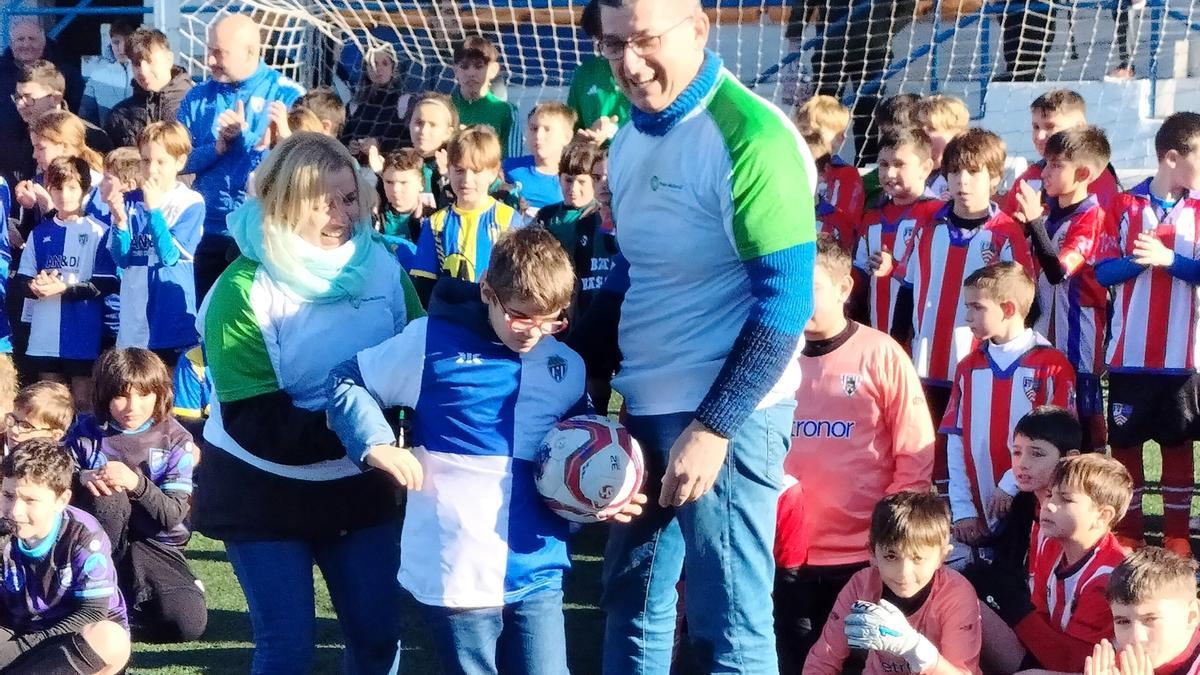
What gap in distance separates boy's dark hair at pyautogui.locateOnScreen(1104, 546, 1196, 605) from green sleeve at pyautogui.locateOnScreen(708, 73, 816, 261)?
4.53ft

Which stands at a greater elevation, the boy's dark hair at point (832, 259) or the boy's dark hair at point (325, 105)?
the boy's dark hair at point (325, 105)

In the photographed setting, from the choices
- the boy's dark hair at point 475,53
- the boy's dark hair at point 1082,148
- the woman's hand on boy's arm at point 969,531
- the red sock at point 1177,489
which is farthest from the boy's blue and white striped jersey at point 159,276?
the red sock at point 1177,489

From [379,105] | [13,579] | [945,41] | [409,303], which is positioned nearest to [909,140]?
[409,303]

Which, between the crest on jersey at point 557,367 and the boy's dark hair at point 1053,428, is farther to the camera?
the boy's dark hair at point 1053,428

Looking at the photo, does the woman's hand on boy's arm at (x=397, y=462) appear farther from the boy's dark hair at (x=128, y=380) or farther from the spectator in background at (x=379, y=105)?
the spectator in background at (x=379, y=105)

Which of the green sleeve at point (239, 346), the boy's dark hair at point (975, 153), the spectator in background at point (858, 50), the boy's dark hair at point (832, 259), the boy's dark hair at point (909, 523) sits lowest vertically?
the boy's dark hair at point (909, 523)

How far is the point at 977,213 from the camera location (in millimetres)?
5566

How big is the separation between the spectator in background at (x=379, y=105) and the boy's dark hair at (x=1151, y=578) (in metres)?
6.38

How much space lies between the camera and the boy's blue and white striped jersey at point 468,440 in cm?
306

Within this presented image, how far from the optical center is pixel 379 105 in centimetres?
977

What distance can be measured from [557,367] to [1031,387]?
2.33m

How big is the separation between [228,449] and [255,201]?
0.57 meters

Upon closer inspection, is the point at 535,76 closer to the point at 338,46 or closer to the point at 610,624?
the point at 338,46

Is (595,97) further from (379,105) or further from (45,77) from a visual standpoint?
(45,77)
